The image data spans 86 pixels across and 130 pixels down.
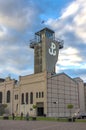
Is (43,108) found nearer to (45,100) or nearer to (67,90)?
(45,100)

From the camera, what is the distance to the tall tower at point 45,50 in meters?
98.6

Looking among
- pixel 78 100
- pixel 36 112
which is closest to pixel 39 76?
pixel 36 112

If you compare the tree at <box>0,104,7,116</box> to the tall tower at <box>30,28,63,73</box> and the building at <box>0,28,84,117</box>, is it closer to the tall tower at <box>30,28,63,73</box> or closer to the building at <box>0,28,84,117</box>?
the building at <box>0,28,84,117</box>

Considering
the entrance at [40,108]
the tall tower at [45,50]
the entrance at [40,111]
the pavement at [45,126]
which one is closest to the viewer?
the pavement at [45,126]

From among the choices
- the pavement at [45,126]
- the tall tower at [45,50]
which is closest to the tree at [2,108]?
the tall tower at [45,50]

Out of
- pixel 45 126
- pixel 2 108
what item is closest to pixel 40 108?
pixel 2 108

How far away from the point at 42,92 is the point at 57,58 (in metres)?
21.1

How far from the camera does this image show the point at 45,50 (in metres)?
98.6

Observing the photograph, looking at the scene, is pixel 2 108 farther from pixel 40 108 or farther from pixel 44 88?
pixel 44 88

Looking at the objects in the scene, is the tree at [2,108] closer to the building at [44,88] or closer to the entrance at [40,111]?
the building at [44,88]

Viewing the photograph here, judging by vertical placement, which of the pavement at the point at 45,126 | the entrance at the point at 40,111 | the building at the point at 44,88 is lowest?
the entrance at the point at 40,111

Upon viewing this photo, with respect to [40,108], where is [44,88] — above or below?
above

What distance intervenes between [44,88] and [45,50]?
1826 cm

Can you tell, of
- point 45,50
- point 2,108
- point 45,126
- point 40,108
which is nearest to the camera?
point 45,126
